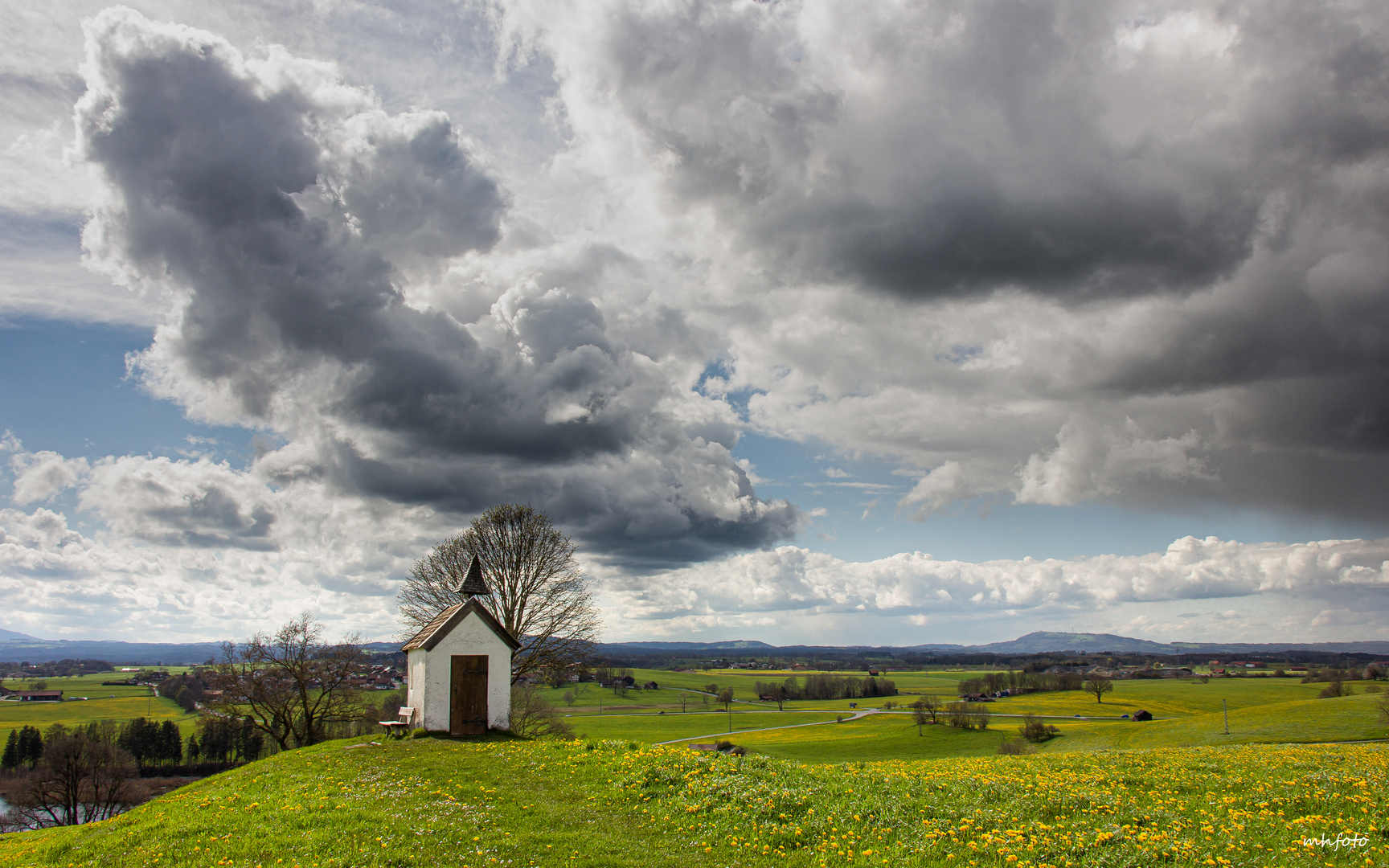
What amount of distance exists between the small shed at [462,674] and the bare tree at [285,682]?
14.3 meters

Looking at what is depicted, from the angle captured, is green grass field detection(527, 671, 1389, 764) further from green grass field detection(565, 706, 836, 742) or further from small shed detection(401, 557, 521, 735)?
small shed detection(401, 557, 521, 735)

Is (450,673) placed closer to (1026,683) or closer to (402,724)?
(402,724)

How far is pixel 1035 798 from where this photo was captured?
46.0 feet

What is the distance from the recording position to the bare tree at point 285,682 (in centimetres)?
4109

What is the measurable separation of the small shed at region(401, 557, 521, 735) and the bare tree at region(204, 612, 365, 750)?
14.3m

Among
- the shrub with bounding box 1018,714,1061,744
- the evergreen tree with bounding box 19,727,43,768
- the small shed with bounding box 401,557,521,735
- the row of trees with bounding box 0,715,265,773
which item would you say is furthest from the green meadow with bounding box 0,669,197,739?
the shrub with bounding box 1018,714,1061,744

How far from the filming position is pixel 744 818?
13281 millimetres

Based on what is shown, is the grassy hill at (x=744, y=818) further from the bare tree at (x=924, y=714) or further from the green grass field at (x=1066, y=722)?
the bare tree at (x=924, y=714)

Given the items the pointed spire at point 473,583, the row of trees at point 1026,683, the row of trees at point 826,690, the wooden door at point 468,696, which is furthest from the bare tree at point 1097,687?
the wooden door at point 468,696

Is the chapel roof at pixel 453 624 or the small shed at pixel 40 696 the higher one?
the chapel roof at pixel 453 624

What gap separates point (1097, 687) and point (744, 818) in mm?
161252

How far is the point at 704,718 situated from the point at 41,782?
10028cm

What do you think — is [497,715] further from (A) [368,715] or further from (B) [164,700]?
(B) [164,700]

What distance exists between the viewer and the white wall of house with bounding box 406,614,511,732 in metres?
30.5
